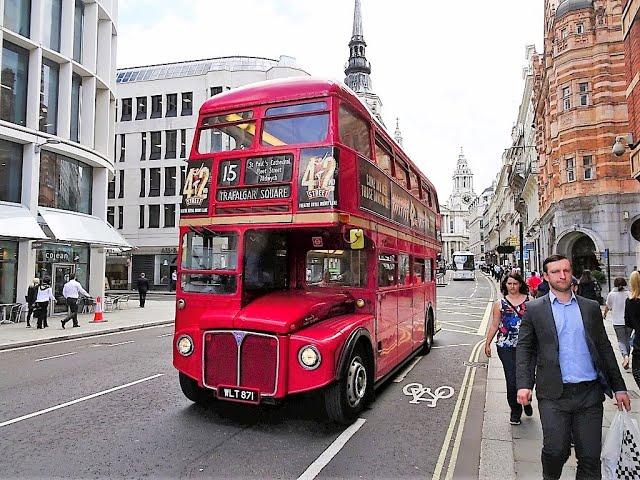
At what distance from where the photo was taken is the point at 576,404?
3785 millimetres

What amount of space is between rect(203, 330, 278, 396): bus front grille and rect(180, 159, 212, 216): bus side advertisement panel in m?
1.75

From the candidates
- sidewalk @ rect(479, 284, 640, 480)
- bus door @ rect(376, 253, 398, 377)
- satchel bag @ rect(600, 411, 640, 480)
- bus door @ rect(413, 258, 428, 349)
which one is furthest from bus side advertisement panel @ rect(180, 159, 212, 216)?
bus door @ rect(413, 258, 428, 349)

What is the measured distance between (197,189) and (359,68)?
99.7 meters

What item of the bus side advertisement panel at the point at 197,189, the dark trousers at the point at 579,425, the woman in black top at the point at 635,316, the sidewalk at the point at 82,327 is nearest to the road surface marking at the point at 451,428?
the dark trousers at the point at 579,425

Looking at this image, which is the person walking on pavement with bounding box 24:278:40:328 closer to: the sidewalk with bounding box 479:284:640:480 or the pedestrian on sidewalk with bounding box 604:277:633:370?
the sidewalk with bounding box 479:284:640:480

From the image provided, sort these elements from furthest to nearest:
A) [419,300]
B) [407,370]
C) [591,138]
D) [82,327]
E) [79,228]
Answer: [591,138]
[79,228]
[82,327]
[419,300]
[407,370]

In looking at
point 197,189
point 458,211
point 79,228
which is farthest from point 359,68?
point 197,189

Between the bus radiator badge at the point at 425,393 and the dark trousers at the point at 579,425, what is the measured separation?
3.70 m

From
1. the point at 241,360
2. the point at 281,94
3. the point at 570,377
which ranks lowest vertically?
the point at 241,360

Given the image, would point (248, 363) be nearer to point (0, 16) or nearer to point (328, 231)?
point (328, 231)

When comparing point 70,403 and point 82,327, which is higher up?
point 70,403

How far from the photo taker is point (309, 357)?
5.83 meters

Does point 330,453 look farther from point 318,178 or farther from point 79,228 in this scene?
point 79,228

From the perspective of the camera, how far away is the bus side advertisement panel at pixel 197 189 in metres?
6.93
